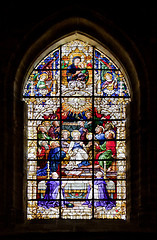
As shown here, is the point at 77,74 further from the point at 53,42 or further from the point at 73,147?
the point at 73,147

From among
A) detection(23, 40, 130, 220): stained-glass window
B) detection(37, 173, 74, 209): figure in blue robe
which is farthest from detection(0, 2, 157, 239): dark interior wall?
detection(37, 173, 74, 209): figure in blue robe

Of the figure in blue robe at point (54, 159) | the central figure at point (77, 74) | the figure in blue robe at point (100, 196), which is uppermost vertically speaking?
the central figure at point (77, 74)

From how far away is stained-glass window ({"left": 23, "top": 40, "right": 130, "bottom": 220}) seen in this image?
1633 centimetres

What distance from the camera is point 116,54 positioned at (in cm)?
1667

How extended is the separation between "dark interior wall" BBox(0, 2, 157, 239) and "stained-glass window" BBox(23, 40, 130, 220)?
501mm

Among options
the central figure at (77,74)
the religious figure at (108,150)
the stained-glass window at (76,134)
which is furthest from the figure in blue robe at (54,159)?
the central figure at (77,74)

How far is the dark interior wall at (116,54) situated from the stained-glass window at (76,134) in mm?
501

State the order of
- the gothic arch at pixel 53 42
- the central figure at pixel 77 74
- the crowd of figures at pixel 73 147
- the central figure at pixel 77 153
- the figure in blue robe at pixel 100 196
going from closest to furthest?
the gothic arch at pixel 53 42, the figure in blue robe at pixel 100 196, the crowd of figures at pixel 73 147, the central figure at pixel 77 153, the central figure at pixel 77 74

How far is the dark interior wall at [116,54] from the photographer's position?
51.1 feet

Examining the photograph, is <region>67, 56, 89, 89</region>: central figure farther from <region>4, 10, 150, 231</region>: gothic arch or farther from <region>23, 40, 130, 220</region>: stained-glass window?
<region>4, 10, 150, 231</region>: gothic arch

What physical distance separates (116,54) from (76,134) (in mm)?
2080

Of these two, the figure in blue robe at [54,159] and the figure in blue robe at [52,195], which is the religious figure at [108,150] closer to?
the figure in blue robe at [54,159]
